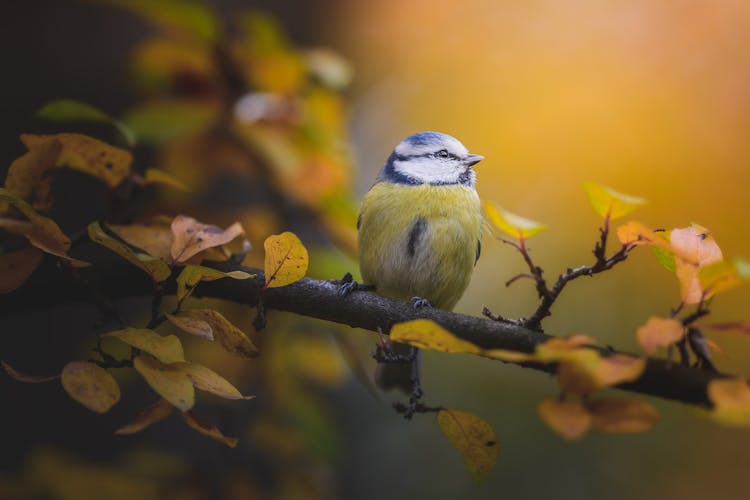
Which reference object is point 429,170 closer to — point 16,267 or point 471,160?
point 471,160

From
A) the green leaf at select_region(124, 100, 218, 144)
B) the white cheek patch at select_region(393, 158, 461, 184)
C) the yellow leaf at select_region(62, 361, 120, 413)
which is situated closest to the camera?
the yellow leaf at select_region(62, 361, 120, 413)

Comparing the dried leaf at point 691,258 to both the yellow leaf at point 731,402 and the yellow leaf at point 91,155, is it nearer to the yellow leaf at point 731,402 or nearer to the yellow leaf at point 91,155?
the yellow leaf at point 731,402

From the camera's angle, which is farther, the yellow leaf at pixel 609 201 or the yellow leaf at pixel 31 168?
the yellow leaf at pixel 31 168

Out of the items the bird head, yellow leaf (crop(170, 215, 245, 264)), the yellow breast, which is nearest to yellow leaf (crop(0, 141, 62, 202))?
yellow leaf (crop(170, 215, 245, 264))

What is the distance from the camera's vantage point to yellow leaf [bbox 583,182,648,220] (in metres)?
0.82

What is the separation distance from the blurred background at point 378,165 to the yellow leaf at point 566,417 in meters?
0.70

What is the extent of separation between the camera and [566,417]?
0.70 metres

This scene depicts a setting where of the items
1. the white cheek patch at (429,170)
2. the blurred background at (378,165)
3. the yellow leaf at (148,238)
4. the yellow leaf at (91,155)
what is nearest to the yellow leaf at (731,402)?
the yellow leaf at (148,238)

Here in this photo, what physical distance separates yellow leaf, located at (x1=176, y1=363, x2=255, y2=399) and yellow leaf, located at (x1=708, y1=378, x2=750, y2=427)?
48 centimetres

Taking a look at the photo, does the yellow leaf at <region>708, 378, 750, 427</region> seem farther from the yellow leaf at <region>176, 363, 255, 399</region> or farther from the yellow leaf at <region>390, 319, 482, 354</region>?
the yellow leaf at <region>176, 363, 255, 399</region>

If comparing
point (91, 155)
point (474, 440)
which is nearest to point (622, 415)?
point (474, 440)

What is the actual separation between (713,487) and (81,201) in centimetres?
236

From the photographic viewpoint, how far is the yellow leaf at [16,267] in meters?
0.87

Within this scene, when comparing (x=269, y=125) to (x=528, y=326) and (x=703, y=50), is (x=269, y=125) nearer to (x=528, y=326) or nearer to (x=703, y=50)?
(x=528, y=326)
